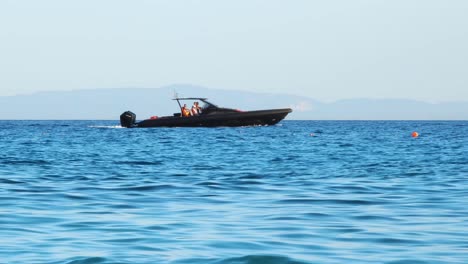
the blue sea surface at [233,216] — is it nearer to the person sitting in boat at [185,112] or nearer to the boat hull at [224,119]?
the boat hull at [224,119]

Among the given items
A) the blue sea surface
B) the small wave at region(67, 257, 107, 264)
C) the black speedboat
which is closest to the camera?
the small wave at region(67, 257, 107, 264)

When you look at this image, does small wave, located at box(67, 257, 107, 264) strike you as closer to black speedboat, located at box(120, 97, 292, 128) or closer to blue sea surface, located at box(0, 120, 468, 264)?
blue sea surface, located at box(0, 120, 468, 264)

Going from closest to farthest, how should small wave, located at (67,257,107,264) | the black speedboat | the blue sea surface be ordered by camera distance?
small wave, located at (67,257,107,264) → the blue sea surface → the black speedboat

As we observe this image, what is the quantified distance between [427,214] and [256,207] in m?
2.95

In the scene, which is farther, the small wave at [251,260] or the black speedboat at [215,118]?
the black speedboat at [215,118]

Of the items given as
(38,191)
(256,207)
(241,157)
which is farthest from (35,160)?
(256,207)

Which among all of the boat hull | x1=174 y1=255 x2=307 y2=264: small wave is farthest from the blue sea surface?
the boat hull

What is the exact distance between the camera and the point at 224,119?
75188mm

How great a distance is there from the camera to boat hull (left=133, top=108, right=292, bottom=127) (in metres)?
74.7

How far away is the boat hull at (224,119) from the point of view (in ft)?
245

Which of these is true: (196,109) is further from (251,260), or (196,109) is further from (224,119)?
(251,260)

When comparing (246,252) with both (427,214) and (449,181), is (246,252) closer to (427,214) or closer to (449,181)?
(427,214)

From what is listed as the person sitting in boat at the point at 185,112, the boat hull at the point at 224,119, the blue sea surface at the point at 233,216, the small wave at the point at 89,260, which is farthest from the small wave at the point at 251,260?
the person sitting in boat at the point at 185,112

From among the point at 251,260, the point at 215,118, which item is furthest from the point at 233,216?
the point at 215,118
